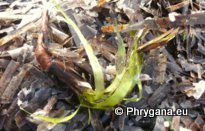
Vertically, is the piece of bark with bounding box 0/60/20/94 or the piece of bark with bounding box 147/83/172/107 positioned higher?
the piece of bark with bounding box 0/60/20/94

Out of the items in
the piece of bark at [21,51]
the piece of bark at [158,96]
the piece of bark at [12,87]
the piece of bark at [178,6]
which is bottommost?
the piece of bark at [158,96]

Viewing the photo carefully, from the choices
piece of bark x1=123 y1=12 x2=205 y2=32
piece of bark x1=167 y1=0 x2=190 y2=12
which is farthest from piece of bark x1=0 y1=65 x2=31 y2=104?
piece of bark x1=167 y1=0 x2=190 y2=12

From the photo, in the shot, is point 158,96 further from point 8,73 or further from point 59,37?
point 8,73

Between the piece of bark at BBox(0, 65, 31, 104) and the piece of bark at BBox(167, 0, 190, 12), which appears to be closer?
the piece of bark at BBox(0, 65, 31, 104)

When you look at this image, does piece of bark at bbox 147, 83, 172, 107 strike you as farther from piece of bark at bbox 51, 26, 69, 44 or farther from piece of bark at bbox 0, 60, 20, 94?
piece of bark at bbox 0, 60, 20, 94

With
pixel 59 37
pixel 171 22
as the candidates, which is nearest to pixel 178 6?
pixel 171 22

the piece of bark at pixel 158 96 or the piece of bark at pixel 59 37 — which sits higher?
the piece of bark at pixel 59 37

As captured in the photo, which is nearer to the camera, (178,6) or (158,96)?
(158,96)

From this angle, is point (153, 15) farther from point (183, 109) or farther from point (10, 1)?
point (10, 1)

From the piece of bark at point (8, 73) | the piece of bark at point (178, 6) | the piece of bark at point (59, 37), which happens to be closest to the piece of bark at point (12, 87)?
the piece of bark at point (8, 73)

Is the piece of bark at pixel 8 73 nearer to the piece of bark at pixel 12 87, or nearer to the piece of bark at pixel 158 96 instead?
the piece of bark at pixel 12 87
